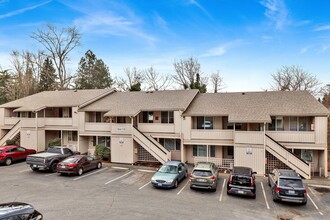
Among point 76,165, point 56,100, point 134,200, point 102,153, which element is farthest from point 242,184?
point 56,100

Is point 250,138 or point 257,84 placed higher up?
point 257,84

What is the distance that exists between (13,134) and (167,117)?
1913 cm

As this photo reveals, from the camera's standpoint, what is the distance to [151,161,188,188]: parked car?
1442 centimetres

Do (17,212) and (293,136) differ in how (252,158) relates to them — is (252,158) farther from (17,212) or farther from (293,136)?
(17,212)

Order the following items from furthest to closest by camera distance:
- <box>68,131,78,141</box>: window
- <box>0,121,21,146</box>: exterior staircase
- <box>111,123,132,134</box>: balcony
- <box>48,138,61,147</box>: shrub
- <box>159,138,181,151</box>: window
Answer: <box>68,131,78,141</box>: window < <box>0,121,21,146</box>: exterior staircase < <box>48,138,61,147</box>: shrub < <box>159,138,181,151</box>: window < <box>111,123,132,134</box>: balcony

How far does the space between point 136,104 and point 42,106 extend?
11.4 m

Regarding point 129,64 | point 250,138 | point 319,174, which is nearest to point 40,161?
point 250,138

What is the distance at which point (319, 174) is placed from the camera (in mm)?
18219

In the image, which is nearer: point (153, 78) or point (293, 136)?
point (293, 136)

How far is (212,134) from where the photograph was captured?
797 inches

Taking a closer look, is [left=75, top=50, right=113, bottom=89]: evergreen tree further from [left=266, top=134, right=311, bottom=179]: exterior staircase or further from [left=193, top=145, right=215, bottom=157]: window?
[left=266, top=134, right=311, bottom=179]: exterior staircase

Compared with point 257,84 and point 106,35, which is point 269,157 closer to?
point 106,35

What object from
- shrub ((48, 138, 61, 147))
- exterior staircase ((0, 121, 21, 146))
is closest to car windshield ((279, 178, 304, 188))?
shrub ((48, 138, 61, 147))

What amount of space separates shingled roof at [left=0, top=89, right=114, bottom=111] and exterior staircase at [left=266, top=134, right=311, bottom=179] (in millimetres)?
20088
